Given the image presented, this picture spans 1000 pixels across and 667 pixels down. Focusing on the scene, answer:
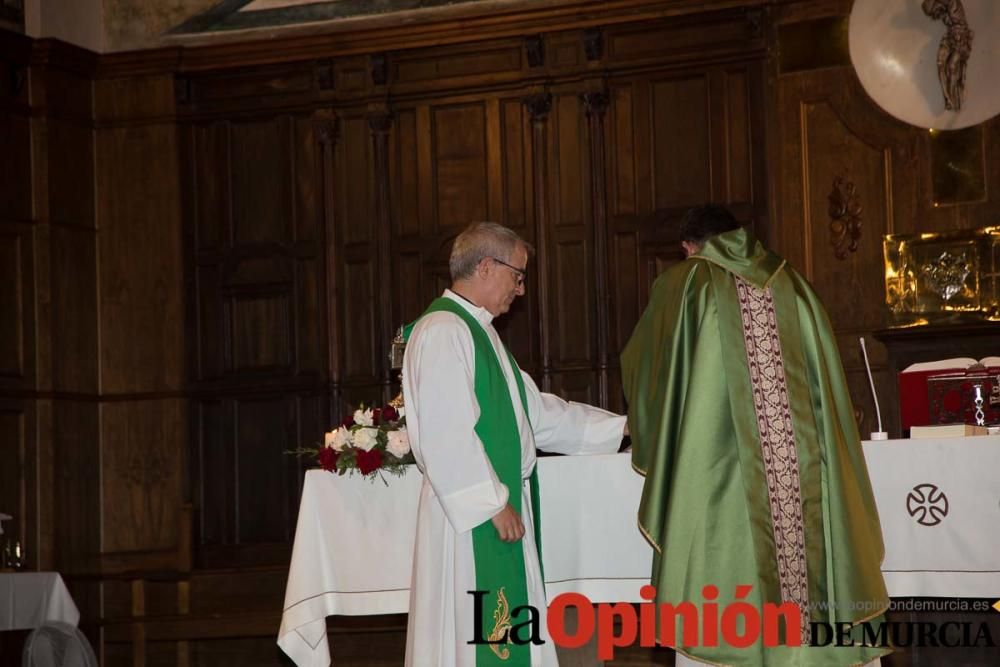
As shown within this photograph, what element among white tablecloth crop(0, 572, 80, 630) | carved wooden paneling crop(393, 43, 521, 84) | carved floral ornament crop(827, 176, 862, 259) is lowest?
white tablecloth crop(0, 572, 80, 630)

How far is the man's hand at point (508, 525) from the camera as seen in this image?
15.9ft

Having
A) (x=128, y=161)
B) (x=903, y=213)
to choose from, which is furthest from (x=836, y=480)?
(x=128, y=161)

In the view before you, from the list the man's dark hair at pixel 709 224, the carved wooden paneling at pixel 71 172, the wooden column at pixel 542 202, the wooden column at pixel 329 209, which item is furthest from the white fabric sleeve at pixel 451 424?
the carved wooden paneling at pixel 71 172

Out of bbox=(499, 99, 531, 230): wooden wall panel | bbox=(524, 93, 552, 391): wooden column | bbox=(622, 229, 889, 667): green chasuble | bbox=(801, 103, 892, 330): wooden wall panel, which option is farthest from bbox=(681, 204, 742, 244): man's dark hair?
bbox=(499, 99, 531, 230): wooden wall panel

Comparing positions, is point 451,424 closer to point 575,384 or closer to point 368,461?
point 368,461

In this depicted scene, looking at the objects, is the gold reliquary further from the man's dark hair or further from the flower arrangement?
the flower arrangement

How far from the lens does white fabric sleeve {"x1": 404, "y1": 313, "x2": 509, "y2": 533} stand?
4.81 metres

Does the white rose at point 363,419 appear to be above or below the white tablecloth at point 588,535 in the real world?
above

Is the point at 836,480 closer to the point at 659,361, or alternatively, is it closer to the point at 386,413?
the point at 659,361

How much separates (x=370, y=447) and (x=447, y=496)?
27.7 inches

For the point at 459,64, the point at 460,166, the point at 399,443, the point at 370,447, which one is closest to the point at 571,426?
the point at 399,443

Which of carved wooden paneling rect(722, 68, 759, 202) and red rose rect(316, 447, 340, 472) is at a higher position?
carved wooden paneling rect(722, 68, 759, 202)

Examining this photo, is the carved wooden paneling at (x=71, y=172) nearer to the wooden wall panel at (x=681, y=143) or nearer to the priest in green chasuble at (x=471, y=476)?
the wooden wall panel at (x=681, y=143)

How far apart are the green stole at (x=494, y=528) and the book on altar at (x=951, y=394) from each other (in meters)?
1.46
